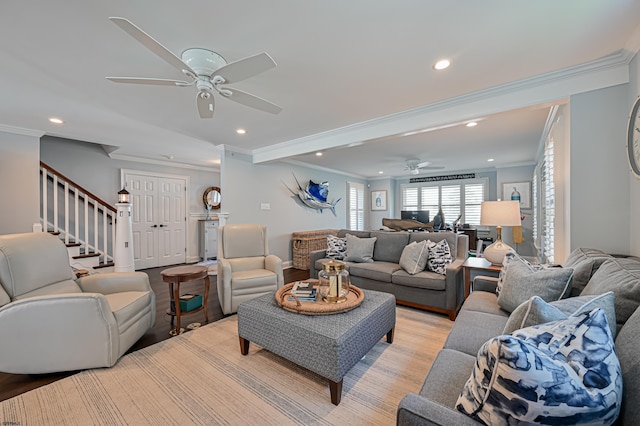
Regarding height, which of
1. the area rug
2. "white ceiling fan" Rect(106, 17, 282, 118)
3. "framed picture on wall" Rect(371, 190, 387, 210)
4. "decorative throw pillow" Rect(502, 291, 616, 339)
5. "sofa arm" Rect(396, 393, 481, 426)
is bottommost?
the area rug

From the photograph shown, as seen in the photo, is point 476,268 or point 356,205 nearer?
point 476,268

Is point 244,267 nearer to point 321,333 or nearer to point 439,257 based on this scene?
point 321,333

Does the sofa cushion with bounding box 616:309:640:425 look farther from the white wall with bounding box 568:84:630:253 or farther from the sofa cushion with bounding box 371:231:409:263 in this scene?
the sofa cushion with bounding box 371:231:409:263

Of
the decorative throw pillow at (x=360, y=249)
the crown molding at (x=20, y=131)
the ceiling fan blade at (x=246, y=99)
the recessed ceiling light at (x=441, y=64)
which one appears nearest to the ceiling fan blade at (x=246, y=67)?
the ceiling fan blade at (x=246, y=99)

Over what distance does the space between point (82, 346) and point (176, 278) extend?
0.78m

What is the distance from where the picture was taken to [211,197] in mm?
6547

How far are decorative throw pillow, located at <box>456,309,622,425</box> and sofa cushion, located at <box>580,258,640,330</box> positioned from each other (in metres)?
0.55

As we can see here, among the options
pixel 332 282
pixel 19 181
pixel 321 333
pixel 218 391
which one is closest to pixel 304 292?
pixel 332 282

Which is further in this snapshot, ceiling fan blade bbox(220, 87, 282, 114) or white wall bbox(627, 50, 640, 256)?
ceiling fan blade bbox(220, 87, 282, 114)

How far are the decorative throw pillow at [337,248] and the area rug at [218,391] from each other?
1793 mm

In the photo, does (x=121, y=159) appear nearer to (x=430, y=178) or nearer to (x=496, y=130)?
(x=496, y=130)

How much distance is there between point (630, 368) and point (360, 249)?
301cm

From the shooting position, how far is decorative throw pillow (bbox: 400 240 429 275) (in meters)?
3.08

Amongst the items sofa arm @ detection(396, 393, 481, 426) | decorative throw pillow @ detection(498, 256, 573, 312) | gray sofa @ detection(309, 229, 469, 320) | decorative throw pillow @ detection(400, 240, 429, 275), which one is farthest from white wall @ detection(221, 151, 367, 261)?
sofa arm @ detection(396, 393, 481, 426)
